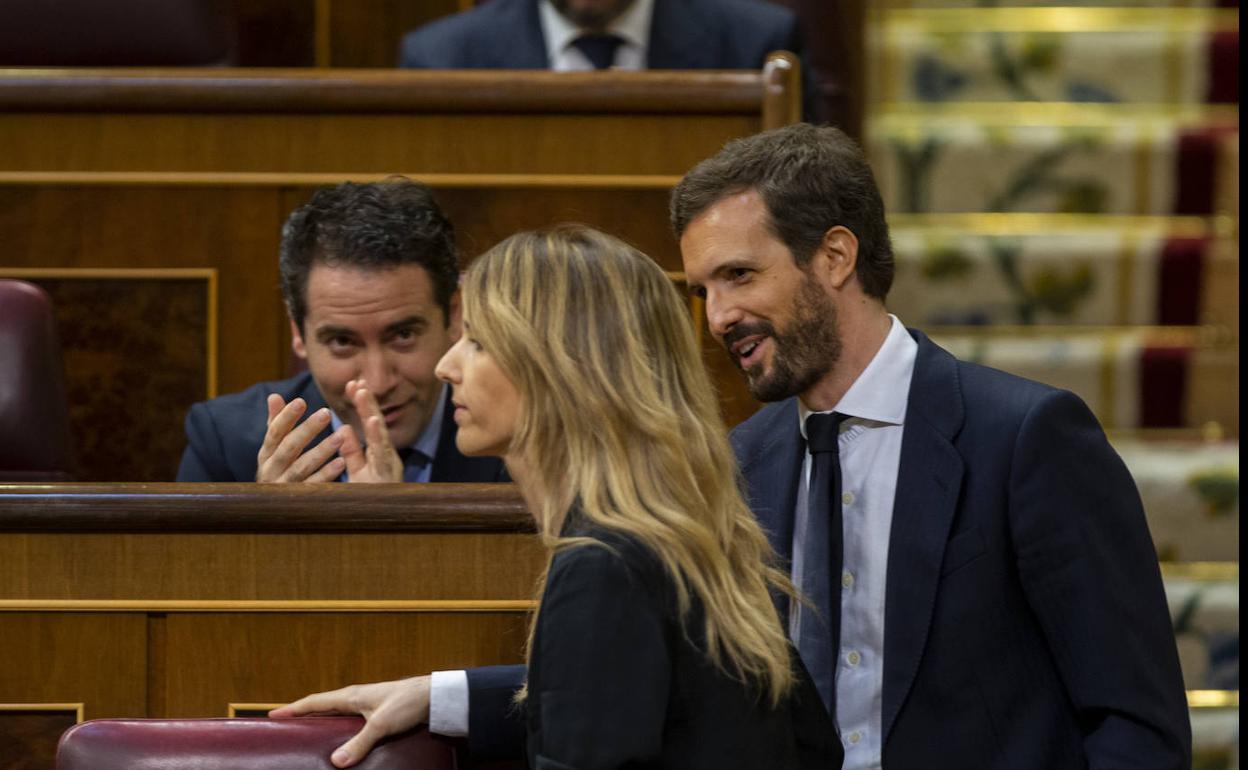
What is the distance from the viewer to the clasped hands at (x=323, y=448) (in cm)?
132

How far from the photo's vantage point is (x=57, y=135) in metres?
1.71

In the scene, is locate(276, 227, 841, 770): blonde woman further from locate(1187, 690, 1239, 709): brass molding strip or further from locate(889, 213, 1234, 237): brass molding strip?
locate(889, 213, 1234, 237): brass molding strip

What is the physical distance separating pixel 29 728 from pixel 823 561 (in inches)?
19.7

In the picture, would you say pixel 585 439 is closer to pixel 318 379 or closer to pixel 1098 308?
pixel 318 379

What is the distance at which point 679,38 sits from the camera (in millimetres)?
1928

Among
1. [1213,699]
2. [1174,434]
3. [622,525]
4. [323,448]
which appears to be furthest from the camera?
[1174,434]

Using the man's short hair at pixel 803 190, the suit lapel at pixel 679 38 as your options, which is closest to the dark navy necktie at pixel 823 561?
the man's short hair at pixel 803 190

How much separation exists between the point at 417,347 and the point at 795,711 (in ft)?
2.09

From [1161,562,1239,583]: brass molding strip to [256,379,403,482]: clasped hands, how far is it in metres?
0.92

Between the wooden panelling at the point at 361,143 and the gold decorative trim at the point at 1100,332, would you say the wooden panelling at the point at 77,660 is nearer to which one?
the wooden panelling at the point at 361,143

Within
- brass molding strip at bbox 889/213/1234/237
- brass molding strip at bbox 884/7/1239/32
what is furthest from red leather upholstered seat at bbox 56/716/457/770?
brass molding strip at bbox 884/7/1239/32

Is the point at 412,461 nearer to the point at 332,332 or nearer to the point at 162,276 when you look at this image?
the point at 332,332

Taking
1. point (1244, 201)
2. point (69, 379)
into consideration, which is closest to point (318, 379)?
point (69, 379)

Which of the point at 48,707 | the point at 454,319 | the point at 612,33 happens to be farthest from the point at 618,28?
the point at 48,707
